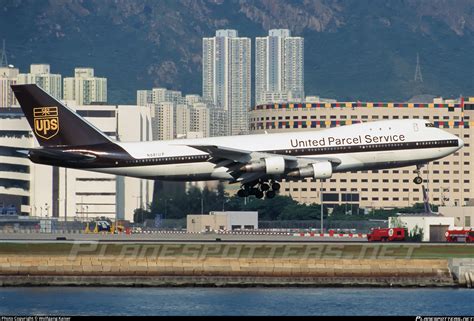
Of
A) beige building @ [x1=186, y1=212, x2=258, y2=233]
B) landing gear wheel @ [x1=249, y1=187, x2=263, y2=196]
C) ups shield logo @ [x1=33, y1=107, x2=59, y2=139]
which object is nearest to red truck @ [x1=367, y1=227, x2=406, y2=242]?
landing gear wheel @ [x1=249, y1=187, x2=263, y2=196]

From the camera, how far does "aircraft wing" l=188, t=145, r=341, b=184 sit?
4500 inches

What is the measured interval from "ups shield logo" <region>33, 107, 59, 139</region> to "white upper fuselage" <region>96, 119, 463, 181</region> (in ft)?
17.1

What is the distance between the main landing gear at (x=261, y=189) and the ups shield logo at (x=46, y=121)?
15.7m

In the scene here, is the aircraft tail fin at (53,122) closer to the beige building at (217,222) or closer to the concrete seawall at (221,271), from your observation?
the concrete seawall at (221,271)

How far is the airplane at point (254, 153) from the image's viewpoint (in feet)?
377

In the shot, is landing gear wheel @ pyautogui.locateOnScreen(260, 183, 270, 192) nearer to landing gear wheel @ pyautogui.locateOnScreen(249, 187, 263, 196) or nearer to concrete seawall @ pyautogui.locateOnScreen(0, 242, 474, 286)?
landing gear wheel @ pyautogui.locateOnScreen(249, 187, 263, 196)

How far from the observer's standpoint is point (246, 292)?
319ft

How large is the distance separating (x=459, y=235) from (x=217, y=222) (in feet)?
185

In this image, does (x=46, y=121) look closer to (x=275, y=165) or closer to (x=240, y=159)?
(x=240, y=159)

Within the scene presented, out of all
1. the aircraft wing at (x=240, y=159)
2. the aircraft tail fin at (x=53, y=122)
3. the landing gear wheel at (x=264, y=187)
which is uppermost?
the aircraft tail fin at (x=53, y=122)

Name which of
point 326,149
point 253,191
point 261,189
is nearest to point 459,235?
point 326,149

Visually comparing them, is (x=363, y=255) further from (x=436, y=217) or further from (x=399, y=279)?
(x=436, y=217)

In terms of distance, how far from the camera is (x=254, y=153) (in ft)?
379

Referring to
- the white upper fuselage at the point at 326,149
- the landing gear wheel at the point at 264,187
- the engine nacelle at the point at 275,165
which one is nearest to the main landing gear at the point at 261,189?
the landing gear wheel at the point at 264,187
